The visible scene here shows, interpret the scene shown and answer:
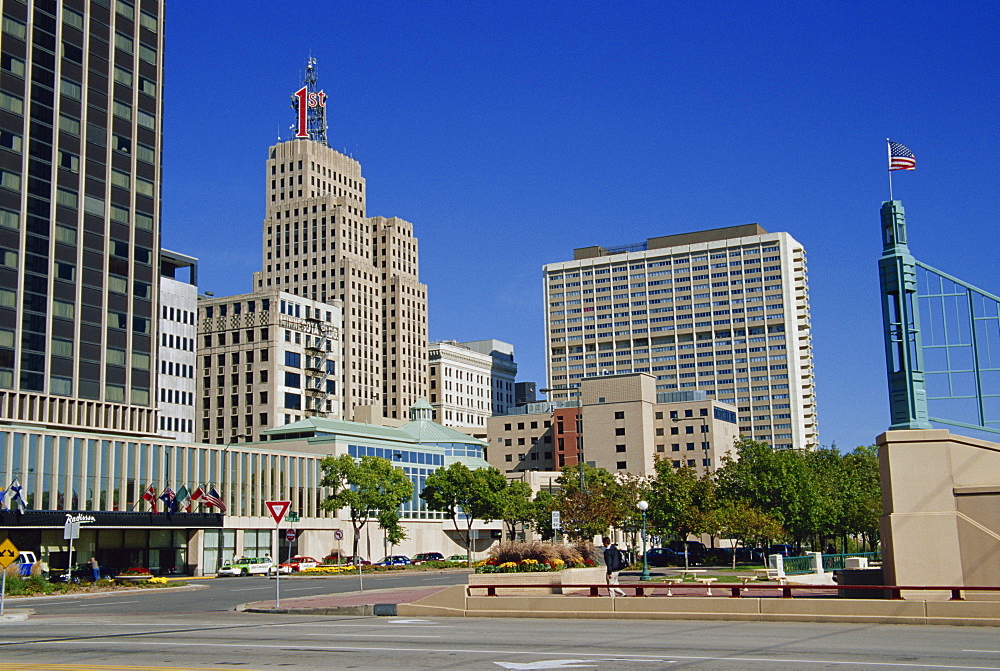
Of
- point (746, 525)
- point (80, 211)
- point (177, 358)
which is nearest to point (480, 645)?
point (746, 525)

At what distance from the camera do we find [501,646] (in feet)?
68.2

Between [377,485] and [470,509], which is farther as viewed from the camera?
[470,509]

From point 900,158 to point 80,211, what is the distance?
7548 cm

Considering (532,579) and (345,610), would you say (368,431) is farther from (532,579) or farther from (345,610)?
(345,610)

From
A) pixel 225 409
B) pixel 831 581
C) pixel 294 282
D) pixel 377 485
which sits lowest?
pixel 831 581

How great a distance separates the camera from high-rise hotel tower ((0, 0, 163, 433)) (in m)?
82.8

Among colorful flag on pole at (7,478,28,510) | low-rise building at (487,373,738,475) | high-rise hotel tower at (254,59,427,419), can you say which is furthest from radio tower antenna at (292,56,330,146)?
colorful flag on pole at (7,478,28,510)

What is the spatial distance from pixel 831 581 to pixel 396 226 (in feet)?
505

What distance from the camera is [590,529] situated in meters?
75.9

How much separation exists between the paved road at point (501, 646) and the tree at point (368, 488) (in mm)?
60563

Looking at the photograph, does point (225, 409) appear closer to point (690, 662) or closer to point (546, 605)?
point (546, 605)

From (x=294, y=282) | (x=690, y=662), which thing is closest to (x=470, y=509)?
(x=690, y=662)

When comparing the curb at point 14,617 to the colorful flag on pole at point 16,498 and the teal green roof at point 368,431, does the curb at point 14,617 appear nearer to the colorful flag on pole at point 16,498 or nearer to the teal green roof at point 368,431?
the colorful flag on pole at point 16,498

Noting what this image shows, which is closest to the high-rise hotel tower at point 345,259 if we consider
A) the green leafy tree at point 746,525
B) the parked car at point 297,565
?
the parked car at point 297,565
